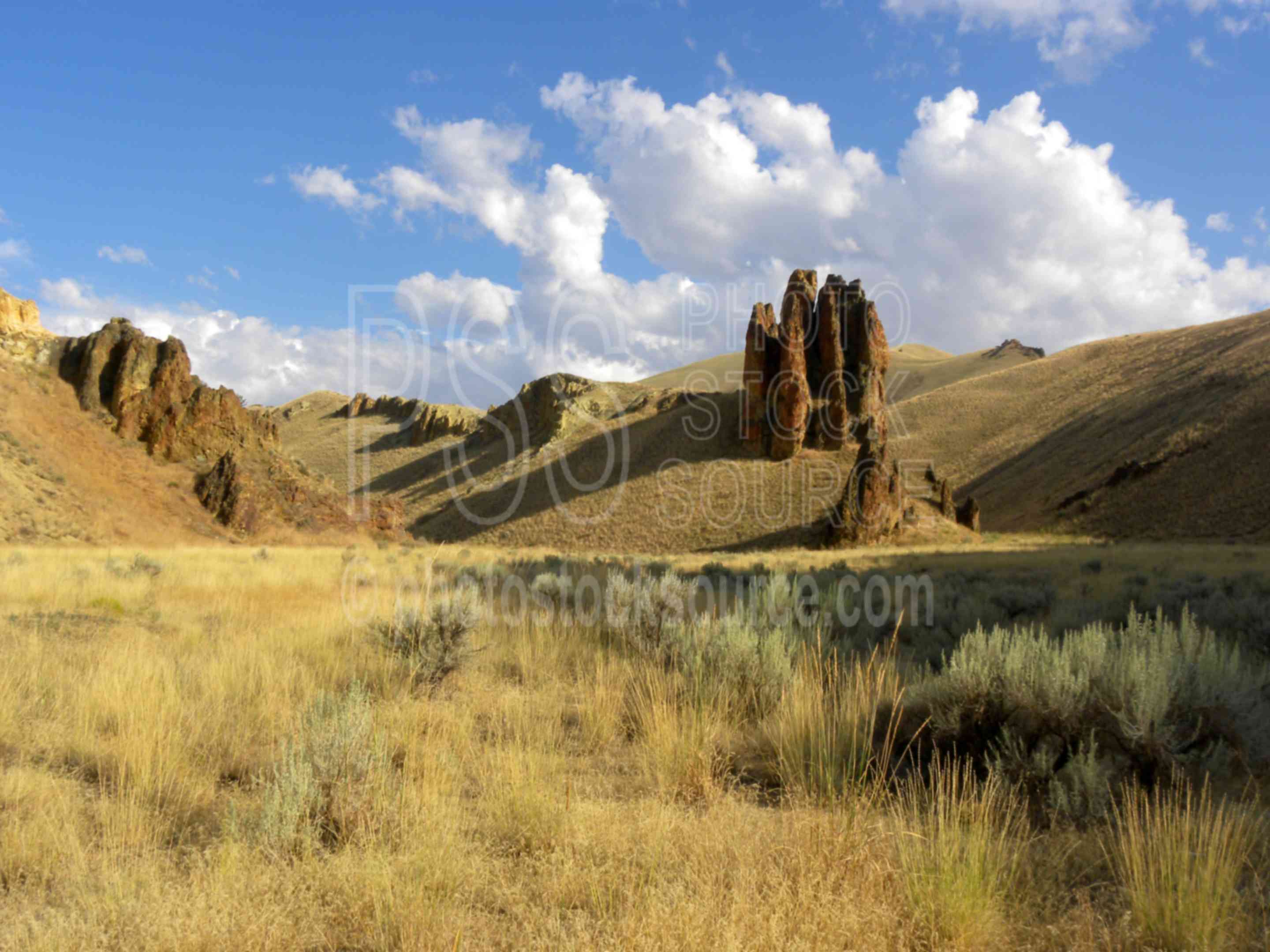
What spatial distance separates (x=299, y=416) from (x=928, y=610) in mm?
102549

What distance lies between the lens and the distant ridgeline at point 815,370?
4684cm

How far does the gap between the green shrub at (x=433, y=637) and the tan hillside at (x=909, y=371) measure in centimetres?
9290

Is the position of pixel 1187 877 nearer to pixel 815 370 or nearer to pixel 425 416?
pixel 815 370

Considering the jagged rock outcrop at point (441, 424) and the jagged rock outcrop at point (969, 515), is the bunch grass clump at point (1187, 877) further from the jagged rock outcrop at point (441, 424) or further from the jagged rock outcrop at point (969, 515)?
the jagged rock outcrop at point (441, 424)

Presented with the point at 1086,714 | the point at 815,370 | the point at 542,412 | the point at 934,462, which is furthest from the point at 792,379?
the point at 1086,714

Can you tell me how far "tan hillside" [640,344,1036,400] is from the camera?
372 ft

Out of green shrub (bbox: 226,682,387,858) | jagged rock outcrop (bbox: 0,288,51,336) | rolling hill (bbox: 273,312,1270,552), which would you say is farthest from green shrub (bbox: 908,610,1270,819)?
jagged rock outcrop (bbox: 0,288,51,336)

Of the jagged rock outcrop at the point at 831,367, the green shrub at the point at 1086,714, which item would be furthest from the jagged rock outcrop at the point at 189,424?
the jagged rock outcrop at the point at 831,367

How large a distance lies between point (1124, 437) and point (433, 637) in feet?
190

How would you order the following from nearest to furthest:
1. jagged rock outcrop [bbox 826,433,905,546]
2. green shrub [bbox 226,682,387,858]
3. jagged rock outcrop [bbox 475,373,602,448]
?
green shrub [bbox 226,682,387,858]
jagged rock outcrop [bbox 826,433,905,546]
jagged rock outcrop [bbox 475,373,602,448]

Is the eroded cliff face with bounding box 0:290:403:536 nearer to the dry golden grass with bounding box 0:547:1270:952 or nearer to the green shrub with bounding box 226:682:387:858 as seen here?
the dry golden grass with bounding box 0:547:1270:952

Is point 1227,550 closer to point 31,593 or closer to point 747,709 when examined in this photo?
point 747,709

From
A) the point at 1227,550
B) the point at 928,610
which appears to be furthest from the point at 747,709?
the point at 1227,550

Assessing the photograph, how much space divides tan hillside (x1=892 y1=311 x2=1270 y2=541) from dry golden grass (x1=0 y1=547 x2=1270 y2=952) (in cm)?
4027
